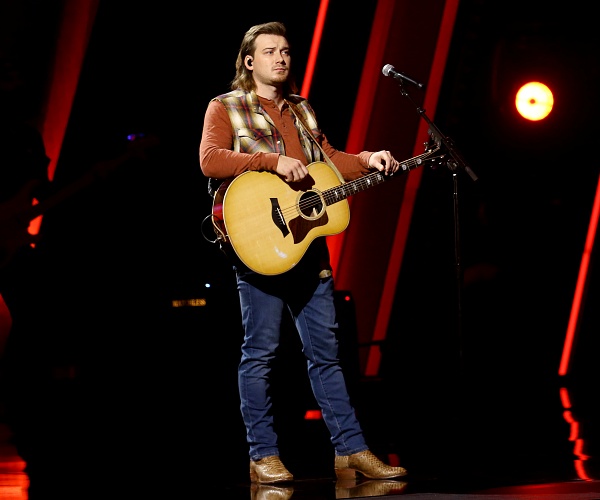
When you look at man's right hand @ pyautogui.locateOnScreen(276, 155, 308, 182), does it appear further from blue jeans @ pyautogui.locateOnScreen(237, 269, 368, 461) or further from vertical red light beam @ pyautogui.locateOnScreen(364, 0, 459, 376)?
vertical red light beam @ pyautogui.locateOnScreen(364, 0, 459, 376)

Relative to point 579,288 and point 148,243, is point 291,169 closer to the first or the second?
point 148,243

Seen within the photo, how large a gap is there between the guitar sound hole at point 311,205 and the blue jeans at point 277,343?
0.63ft

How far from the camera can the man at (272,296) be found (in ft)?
9.58

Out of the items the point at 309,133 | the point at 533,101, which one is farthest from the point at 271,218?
the point at 533,101

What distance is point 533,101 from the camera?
24.0ft

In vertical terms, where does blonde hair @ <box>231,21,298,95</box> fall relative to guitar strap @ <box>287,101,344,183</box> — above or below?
above

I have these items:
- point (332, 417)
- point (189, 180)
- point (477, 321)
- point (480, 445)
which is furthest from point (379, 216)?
point (332, 417)

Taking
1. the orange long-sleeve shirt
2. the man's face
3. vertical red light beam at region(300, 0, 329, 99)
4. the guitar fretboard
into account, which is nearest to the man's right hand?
the orange long-sleeve shirt

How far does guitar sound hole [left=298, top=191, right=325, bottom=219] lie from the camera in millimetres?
2924

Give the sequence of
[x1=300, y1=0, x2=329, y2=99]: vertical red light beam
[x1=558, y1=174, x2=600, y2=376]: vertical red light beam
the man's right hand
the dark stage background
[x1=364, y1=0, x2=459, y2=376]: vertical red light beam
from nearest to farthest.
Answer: the man's right hand
the dark stage background
[x1=300, y1=0, x2=329, y2=99]: vertical red light beam
[x1=364, y1=0, x2=459, y2=376]: vertical red light beam
[x1=558, y1=174, x2=600, y2=376]: vertical red light beam

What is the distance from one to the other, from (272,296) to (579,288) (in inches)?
201

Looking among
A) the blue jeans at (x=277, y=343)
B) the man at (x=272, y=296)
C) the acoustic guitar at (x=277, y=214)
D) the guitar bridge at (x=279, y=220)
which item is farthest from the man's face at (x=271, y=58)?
the blue jeans at (x=277, y=343)

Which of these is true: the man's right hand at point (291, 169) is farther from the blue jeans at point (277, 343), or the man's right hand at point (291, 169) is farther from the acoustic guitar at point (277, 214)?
the blue jeans at point (277, 343)

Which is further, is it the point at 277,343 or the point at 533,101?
the point at 533,101
